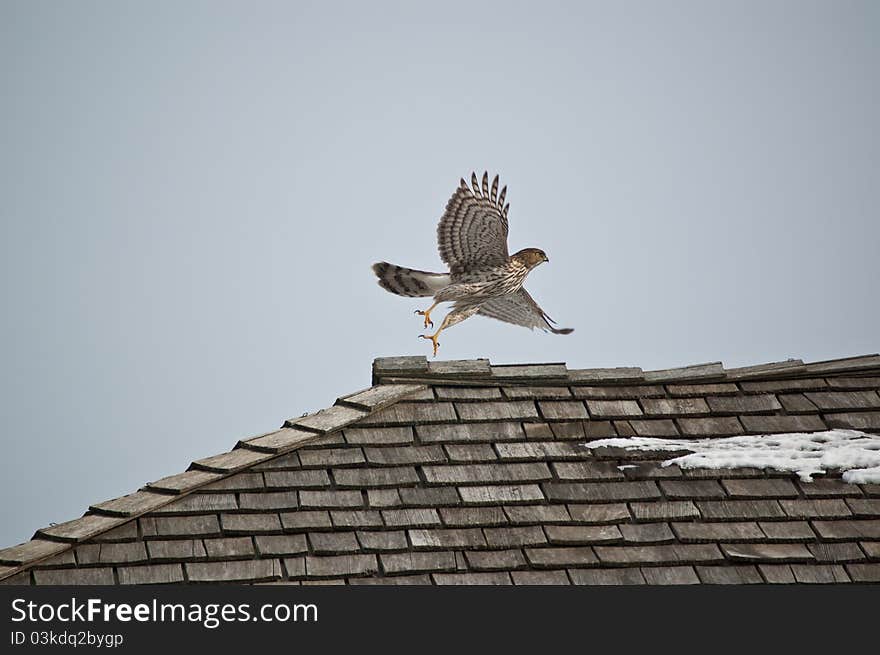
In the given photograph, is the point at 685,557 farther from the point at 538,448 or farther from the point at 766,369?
the point at 766,369

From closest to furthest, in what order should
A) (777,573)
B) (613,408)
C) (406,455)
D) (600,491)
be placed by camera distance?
(777,573), (600,491), (406,455), (613,408)

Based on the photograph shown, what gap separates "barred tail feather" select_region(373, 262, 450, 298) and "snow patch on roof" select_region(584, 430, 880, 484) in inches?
147

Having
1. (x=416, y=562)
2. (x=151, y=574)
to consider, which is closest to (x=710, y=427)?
(x=416, y=562)

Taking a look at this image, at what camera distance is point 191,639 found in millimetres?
4875

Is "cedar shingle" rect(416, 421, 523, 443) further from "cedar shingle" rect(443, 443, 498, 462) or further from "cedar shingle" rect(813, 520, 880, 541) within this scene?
"cedar shingle" rect(813, 520, 880, 541)

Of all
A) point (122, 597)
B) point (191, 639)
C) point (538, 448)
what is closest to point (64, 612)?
point (122, 597)

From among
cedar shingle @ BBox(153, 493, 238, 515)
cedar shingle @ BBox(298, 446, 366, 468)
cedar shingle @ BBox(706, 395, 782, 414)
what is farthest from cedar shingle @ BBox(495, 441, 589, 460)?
cedar shingle @ BBox(153, 493, 238, 515)

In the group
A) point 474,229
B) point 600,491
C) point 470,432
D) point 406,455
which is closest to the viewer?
point 600,491

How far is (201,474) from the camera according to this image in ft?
18.6

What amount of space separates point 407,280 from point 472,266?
0.49 metres

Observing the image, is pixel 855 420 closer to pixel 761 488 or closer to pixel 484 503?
pixel 761 488

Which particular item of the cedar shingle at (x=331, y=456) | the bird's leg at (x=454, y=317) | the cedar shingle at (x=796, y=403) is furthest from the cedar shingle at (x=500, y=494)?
the bird's leg at (x=454, y=317)

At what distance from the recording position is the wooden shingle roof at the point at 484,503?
534cm

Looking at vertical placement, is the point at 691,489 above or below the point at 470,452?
below
